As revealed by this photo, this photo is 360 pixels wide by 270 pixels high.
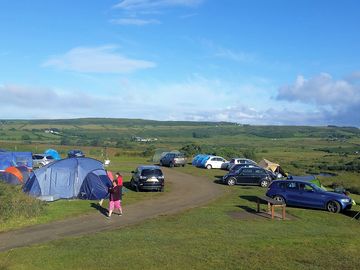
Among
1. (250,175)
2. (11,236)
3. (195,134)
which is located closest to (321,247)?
(11,236)

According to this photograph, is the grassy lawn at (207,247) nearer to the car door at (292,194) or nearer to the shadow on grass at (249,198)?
the car door at (292,194)

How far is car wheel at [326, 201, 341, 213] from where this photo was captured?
2430cm

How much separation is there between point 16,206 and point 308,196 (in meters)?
14.9

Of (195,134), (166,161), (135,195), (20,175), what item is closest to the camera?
(135,195)

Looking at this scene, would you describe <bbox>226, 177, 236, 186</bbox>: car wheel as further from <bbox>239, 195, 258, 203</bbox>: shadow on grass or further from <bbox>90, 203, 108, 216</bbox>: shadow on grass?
<bbox>90, 203, 108, 216</bbox>: shadow on grass

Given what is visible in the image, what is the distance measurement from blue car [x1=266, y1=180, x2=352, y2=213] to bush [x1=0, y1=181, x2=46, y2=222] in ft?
42.2

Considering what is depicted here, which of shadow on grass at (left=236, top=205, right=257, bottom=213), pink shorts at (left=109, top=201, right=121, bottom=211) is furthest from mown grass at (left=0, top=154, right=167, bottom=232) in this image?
shadow on grass at (left=236, top=205, right=257, bottom=213)

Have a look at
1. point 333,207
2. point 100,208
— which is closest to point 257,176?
point 333,207

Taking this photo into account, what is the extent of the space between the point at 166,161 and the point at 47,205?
3059cm

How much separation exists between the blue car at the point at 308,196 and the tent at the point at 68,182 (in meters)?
10.0

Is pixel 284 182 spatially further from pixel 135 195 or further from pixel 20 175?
pixel 20 175

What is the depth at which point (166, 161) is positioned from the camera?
54094mm

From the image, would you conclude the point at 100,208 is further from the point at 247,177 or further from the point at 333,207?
the point at 247,177

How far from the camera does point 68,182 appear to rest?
1072 inches
